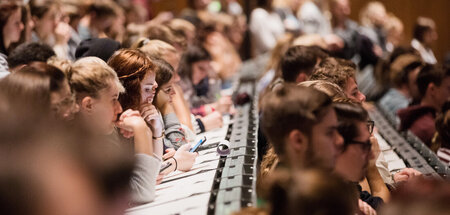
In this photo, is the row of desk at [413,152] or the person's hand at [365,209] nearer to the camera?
the person's hand at [365,209]

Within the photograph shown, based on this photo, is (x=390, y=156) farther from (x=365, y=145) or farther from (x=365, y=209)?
(x=365, y=145)

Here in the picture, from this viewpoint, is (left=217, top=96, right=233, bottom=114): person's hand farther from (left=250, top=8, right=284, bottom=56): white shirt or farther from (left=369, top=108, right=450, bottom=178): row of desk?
(left=250, top=8, right=284, bottom=56): white shirt

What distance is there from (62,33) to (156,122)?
2.15 meters

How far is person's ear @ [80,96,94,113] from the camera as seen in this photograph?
239 cm

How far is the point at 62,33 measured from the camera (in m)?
4.45

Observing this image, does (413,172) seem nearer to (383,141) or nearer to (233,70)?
(383,141)

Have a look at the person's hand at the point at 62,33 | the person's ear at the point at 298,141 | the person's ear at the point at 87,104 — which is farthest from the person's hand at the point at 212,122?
the person's ear at the point at 298,141

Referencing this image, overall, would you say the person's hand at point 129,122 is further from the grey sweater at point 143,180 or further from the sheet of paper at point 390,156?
the sheet of paper at point 390,156

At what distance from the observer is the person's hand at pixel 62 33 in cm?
443

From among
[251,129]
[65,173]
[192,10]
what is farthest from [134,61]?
[192,10]

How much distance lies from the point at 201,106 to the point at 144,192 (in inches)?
88.0

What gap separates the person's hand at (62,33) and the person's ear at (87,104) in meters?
2.20

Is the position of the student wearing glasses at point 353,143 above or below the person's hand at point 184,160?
above

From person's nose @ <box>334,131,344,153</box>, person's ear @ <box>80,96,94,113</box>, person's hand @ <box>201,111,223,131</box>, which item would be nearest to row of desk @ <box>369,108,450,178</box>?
person's nose @ <box>334,131,344,153</box>
